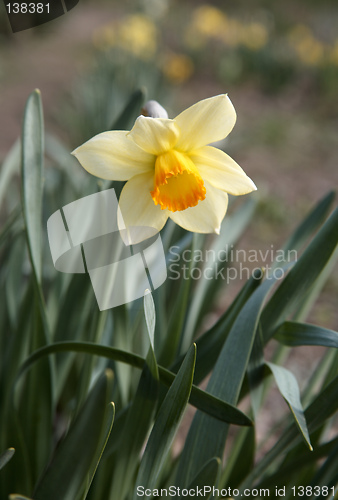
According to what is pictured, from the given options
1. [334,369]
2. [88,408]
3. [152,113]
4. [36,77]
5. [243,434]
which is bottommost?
[243,434]

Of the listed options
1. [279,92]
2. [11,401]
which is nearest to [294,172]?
[279,92]

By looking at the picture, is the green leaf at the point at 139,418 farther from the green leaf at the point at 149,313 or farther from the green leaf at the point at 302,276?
the green leaf at the point at 302,276

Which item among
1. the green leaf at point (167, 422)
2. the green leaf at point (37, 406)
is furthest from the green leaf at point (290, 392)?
the green leaf at point (37, 406)

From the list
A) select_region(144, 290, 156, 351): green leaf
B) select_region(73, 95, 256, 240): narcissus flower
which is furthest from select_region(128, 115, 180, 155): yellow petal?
select_region(144, 290, 156, 351): green leaf

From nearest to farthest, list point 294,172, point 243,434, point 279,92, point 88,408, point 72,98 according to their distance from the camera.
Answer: point 88,408 < point 243,434 < point 294,172 < point 72,98 < point 279,92

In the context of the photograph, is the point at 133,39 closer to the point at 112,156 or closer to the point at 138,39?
the point at 138,39

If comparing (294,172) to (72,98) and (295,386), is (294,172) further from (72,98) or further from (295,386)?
(295,386)

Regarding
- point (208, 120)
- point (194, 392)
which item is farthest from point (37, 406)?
point (208, 120)
